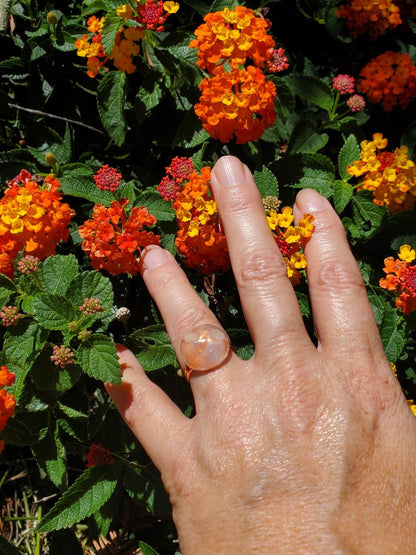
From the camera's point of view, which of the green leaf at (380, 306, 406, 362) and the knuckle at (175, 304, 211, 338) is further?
the green leaf at (380, 306, 406, 362)

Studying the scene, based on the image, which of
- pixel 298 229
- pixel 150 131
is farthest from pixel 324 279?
pixel 150 131

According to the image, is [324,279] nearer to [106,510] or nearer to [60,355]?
[60,355]

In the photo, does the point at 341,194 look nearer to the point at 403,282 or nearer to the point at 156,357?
the point at 403,282

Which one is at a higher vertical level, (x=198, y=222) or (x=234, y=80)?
(x=234, y=80)

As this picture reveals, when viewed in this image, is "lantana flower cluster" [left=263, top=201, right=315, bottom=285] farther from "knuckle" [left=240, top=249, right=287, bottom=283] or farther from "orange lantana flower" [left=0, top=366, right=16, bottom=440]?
"orange lantana flower" [left=0, top=366, right=16, bottom=440]

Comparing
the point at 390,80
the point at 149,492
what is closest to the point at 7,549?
the point at 149,492

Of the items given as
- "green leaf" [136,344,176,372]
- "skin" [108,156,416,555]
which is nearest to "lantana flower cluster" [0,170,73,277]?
"skin" [108,156,416,555]

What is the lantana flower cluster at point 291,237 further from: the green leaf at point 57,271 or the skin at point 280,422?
the green leaf at point 57,271
